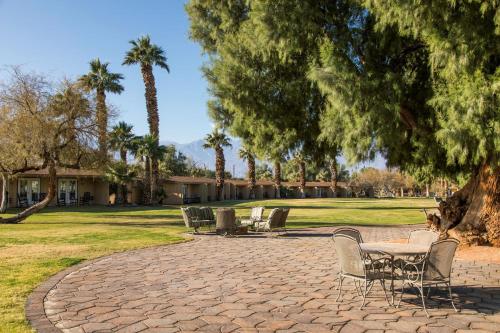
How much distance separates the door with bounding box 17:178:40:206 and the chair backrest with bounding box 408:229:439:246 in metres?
41.4

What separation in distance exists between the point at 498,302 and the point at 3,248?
517 inches

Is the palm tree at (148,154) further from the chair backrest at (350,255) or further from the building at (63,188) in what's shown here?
the chair backrest at (350,255)

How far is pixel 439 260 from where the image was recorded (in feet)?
22.0

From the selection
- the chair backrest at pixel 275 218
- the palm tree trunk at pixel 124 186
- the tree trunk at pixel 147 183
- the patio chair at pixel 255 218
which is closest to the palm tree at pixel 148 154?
the tree trunk at pixel 147 183

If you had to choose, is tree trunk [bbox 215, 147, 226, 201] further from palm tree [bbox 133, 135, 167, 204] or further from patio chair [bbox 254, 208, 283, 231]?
patio chair [bbox 254, 208, 283, 231]

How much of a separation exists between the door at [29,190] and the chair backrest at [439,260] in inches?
1677

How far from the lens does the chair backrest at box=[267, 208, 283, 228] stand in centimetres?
1709

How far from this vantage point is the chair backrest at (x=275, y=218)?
673 inches

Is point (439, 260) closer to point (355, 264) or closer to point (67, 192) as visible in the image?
point (355, 264)

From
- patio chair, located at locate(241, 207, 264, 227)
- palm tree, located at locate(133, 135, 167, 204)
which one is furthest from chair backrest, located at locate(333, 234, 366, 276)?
palm tree, located at locate(133, 135, 167, 204)

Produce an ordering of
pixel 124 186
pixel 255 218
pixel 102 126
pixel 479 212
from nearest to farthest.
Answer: pixel 479 212, pixel 255 218, pixel 102 126, pixel 124 186

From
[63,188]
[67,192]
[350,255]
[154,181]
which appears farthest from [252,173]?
[350,255]

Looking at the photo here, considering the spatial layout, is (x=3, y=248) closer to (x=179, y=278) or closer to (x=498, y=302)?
(x=179, y=278)

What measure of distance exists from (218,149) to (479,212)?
50398mm
